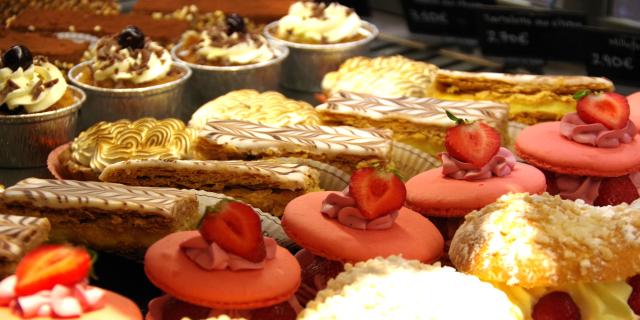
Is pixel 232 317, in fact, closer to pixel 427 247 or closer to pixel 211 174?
pixel 427 247

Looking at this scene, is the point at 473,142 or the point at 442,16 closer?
the point at 473,142

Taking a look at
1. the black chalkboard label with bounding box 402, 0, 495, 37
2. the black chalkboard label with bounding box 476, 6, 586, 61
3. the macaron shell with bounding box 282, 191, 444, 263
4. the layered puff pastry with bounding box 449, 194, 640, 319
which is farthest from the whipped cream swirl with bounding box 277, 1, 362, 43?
the layered puff pastry with bounding box 449, 194, 640, 319

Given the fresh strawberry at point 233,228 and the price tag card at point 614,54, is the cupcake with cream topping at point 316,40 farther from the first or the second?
the fresh strawberry at point 233,228

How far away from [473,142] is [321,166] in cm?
64

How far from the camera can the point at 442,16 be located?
490 centimetres

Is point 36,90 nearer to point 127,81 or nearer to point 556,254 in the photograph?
point 127,81

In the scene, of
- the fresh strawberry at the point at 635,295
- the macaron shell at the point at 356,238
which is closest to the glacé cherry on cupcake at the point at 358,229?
the macaron shell at the point at 356,238

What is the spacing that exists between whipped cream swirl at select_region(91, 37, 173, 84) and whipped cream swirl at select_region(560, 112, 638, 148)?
5.98 feet

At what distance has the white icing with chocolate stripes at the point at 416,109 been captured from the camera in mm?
3531

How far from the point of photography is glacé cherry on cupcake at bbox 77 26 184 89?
3904 millimetres


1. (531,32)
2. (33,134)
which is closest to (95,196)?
(33,134)

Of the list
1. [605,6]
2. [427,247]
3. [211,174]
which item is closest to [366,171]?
[427,247]

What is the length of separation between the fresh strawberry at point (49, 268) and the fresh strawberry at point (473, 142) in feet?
4.43

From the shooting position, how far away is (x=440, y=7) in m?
4.92
